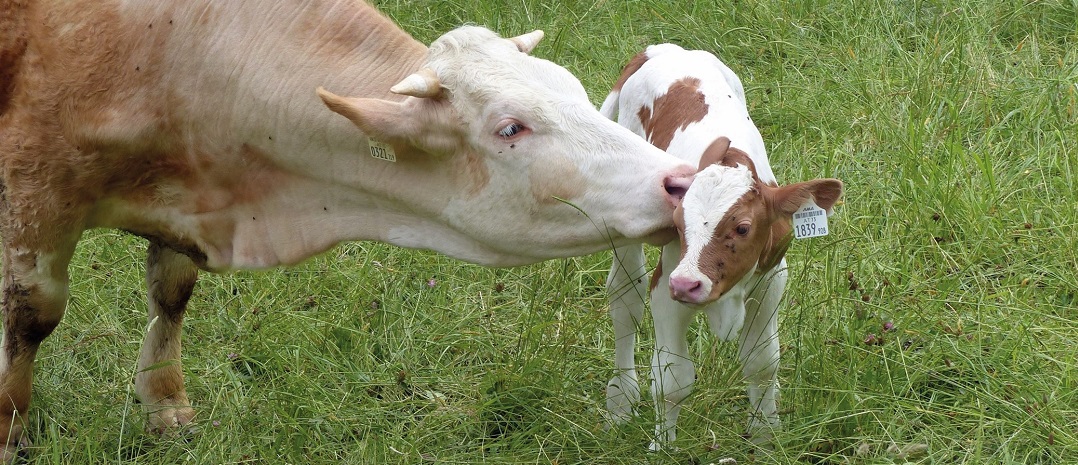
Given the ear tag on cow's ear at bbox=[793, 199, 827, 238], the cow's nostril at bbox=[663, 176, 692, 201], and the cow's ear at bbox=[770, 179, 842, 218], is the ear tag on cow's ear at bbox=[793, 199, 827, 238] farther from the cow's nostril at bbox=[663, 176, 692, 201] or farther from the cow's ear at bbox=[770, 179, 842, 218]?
the cow's nostril at bbox=[663, 176, 692, 201]

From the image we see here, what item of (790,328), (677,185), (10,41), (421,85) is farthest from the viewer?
(790,328)

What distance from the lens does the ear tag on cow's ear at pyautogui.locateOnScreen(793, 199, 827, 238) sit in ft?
12.2

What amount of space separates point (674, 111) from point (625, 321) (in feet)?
2.70

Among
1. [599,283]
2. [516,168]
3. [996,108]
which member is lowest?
[599,283]

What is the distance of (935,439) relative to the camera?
4051 millimetres

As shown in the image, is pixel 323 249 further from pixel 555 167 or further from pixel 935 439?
pixel 935 439

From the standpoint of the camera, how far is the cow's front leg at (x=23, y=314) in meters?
4.23

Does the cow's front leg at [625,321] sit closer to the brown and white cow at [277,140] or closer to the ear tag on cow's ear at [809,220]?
the ear tag on cow's ear at [809,220]

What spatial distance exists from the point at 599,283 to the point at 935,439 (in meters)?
1.86

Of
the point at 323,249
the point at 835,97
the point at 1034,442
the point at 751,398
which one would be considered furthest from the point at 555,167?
the point at 835,97

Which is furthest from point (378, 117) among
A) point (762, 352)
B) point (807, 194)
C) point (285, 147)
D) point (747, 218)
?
point (762, 352)

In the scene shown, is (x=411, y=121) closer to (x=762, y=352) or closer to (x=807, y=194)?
(x=807, y=194)

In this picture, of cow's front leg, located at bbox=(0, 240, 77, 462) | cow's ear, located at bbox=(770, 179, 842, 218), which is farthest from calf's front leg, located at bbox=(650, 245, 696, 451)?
cow's front leg, located at bbox=(0, 240, 77, 462)

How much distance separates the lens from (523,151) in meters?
3.54
